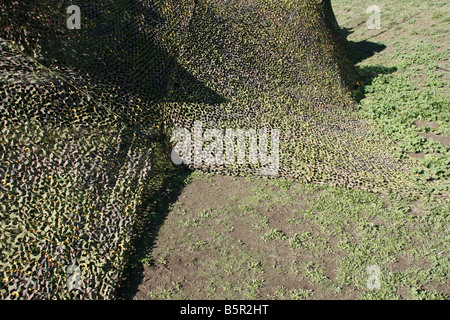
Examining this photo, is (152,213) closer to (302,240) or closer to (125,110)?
(125,110)

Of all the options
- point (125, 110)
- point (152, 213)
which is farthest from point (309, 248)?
point (125, 110)

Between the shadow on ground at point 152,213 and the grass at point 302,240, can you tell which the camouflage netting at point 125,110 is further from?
the grass at point 302,240

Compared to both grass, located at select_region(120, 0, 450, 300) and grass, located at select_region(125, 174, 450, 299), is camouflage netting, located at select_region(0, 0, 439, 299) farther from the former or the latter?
grass, located at select_region(125, 174, 450, 299)

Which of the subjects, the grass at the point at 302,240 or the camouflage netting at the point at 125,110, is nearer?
the camouflage netting at the point at 125,110

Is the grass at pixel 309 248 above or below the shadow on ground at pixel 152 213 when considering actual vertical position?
above

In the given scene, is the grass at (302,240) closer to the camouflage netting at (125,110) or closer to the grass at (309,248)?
the grass at (309,248)

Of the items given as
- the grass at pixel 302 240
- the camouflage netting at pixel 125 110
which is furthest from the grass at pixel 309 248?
the camouflage netting at pixel 125 110

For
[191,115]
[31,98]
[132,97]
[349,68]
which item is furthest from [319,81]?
[31,98]

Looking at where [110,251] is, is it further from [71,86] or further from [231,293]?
[71,86]
